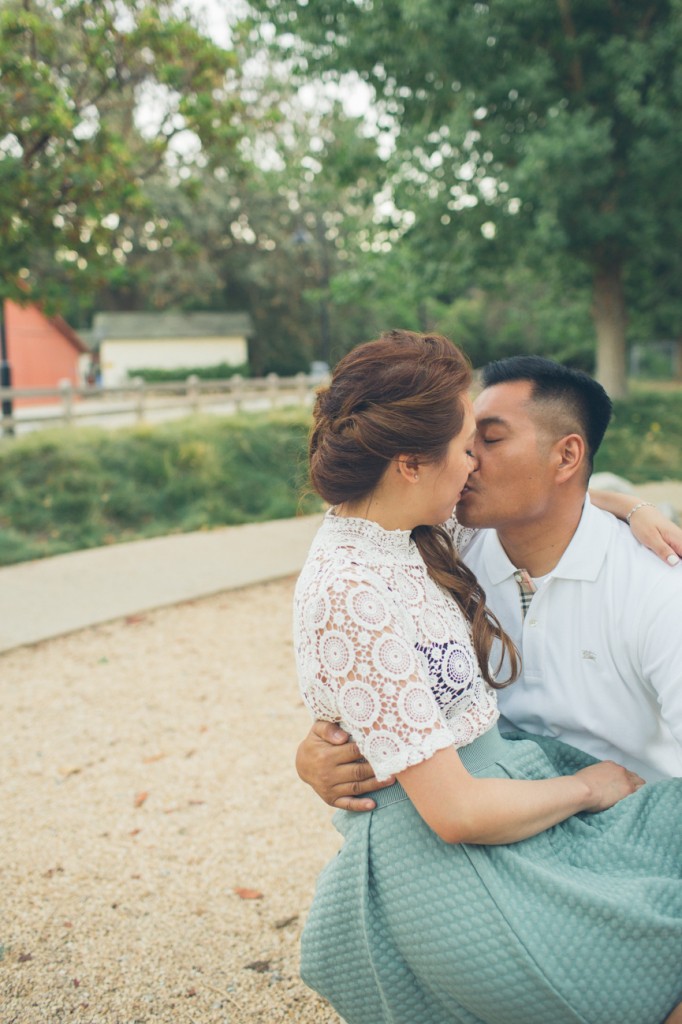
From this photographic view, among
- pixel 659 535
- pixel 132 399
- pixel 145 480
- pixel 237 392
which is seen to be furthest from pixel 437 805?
pixel 132 399

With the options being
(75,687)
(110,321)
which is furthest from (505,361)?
(110,321)

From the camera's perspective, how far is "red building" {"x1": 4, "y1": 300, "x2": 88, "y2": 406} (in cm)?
3625

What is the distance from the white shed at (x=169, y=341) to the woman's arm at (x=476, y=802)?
1960 inches

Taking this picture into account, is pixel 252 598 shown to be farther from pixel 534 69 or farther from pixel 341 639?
pixel 534 69

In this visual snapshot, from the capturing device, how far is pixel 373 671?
191 centimetres

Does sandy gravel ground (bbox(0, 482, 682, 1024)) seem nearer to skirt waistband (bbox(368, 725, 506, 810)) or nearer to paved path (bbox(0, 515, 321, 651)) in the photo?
paved path (bbox(0, 515, 321, 651))

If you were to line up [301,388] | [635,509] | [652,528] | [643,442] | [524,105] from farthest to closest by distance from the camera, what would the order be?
[301,388] → [643,442] → [524,105] → [635,509] → [652,528]

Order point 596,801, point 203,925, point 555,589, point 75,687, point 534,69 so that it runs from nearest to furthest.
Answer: point 596,801 → point 555,589 → point 203,925 → point 75,687 → point 534,69

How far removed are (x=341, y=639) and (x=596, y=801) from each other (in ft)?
2.31

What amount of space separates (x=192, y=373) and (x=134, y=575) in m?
40.8

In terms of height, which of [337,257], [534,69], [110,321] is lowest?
[110,321]

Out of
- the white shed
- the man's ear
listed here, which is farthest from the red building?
the man's ear

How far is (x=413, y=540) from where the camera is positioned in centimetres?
227

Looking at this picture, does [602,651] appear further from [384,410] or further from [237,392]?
[237,392]
